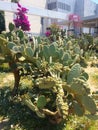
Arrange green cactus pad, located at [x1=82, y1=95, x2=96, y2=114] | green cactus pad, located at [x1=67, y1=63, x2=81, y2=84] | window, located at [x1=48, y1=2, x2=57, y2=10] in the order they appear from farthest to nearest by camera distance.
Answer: window, located at [x1=48, y1=2, x2=57, y2=10] → green cactus pad, located at [x1=67, y1=63, x2=81, y2=84] → green cactus pad, located at [x1=82, y1=95, x2=96, y2=114]

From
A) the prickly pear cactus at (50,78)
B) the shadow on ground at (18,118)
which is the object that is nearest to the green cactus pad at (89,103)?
the prickly pear cactus at (50,78)

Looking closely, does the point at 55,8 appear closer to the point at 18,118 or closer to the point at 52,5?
the point at 52,5

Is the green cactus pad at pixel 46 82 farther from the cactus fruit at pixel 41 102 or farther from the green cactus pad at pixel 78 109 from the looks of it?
the green cactus pad at pixel 78 109

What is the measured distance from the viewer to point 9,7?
72.9 feet

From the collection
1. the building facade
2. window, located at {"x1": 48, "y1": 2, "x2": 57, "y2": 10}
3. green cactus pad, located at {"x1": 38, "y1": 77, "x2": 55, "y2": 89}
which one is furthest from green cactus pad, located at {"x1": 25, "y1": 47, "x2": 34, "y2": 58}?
window, located at {"x1": 48, "y1": 2, "x2": 57, "y2": 10}

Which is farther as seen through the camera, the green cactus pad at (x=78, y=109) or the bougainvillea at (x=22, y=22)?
the bougainvillea at (x=22, y=22)

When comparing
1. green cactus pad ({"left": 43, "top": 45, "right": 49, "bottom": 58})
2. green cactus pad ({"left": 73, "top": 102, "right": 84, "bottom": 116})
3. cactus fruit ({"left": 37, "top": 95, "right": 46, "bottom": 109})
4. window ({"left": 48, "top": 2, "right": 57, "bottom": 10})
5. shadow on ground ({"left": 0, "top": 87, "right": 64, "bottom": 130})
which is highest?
window ({"left": 48, "top": 2, "right": 57, "bottom": 10})

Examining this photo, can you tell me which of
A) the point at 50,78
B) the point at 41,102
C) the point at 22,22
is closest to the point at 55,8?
the point at 22,22

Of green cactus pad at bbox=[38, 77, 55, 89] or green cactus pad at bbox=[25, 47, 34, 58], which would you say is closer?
green cactus pad at bbox=[38, 77, 55, 89]

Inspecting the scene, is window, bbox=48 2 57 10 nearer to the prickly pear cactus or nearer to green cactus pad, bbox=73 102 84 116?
the prickly pear cactus

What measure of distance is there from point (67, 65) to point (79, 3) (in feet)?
A: 155

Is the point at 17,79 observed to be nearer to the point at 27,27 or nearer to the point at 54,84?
the point at 54,84

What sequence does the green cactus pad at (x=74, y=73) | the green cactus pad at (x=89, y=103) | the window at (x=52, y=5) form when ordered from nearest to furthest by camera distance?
the green cactus pad at (x=89, y=103) → the green cactus pad at (x=74, y=73) → the window at (x=52, y=5)

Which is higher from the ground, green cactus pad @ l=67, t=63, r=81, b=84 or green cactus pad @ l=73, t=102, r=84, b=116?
green cactus pad @ l=67, t=63, r=81, b=84
